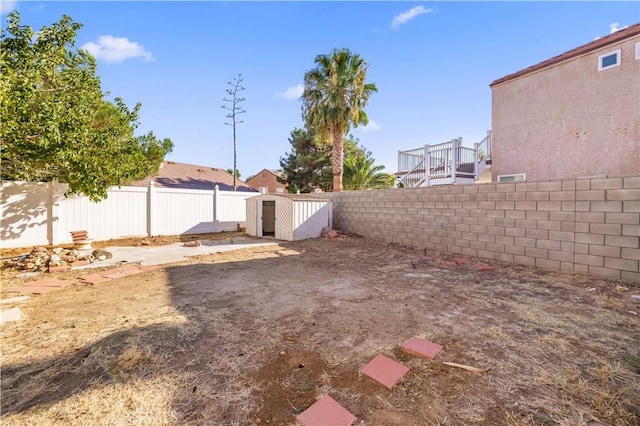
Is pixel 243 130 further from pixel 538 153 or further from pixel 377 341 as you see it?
pixel 377 341

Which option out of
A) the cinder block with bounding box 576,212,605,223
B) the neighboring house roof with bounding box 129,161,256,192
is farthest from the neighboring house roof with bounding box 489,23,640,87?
the neighboring house roof with bounding box 129,161,256,192

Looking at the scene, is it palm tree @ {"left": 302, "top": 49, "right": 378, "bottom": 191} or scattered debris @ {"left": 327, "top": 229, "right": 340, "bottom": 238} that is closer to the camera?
scattered debris @ {"left": 327, "top": 229, "right": 340, "bottom": 238}

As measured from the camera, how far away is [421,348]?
242 centimetres

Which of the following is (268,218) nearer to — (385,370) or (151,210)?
(151,210)

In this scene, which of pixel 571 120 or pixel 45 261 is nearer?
pixel 45 261

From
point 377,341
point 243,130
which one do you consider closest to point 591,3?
point 377,341

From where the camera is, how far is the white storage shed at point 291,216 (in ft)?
31.7

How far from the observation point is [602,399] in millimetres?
1744

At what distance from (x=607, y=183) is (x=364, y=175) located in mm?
10701

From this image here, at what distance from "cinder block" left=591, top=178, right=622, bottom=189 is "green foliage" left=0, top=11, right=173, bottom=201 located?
9.27 meters

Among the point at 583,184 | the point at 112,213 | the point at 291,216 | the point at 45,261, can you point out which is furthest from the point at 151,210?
the point at 583,184

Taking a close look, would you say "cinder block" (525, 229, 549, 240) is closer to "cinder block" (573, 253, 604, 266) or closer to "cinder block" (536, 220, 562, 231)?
"cinder block" (536, 220, 562, 231)

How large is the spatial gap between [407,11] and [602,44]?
15.4ft

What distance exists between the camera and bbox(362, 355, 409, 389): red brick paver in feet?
6.51
